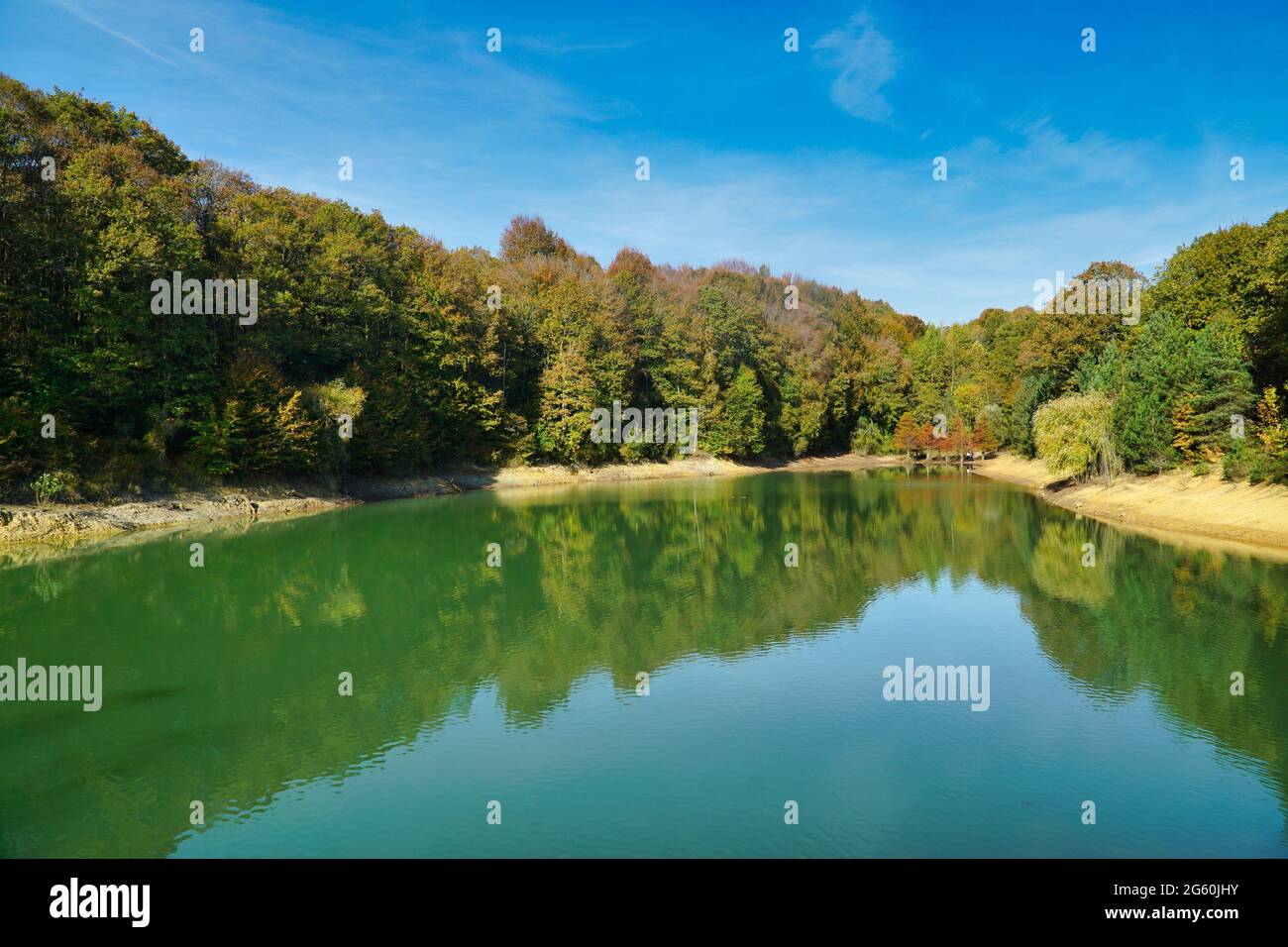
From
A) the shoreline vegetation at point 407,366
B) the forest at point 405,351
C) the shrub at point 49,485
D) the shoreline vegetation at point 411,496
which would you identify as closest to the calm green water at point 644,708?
the shoreline vegetation at point 411,496

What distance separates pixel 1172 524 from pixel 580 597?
79.5ft

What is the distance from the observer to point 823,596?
2003 cm

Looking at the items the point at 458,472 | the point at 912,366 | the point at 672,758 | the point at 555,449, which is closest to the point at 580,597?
the point at 672,758

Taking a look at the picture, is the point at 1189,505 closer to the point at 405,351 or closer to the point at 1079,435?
the point at 1079,435

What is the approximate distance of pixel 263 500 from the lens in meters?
36.8

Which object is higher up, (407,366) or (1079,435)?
(407,366)

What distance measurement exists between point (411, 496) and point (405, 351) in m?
9.80

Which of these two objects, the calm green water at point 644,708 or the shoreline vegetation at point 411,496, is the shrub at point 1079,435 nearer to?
the shoreline vegetation at point 411,496

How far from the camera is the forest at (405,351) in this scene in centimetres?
2972

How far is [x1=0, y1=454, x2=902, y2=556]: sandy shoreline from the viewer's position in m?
26.9

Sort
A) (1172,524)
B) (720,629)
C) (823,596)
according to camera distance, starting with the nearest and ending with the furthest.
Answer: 1. (720,629)
2. (823,596)
3. (1172,524)

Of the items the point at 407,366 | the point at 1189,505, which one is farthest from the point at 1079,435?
the point at 407,366

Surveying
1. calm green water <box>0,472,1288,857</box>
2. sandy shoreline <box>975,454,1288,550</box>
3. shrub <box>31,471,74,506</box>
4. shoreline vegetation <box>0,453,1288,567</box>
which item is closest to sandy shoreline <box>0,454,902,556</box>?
shoreline vegetation <box>0,453,1288,567</box>

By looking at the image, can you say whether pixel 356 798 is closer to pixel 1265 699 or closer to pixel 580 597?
pixel 580 597
